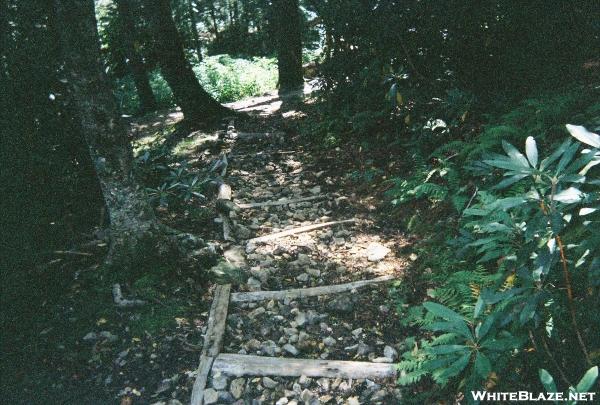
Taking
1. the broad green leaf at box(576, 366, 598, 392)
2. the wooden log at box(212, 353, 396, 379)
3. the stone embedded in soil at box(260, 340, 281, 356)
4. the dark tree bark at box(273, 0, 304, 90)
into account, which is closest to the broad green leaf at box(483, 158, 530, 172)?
the broad green leaf at box(576, 366, 598, 392)

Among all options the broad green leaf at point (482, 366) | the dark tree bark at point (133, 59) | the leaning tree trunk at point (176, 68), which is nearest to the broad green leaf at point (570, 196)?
the broad green leaf at point (482, 366)

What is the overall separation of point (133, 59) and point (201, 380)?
1395cm

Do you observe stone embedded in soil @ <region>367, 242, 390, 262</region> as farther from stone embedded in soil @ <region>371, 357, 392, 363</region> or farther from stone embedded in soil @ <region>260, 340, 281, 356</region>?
stone embedded in soil @ <region>260, 340, 281, 356</region>

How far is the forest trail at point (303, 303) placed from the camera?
10.6ft

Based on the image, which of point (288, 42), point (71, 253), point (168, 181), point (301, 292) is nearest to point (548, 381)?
point (301, 292)

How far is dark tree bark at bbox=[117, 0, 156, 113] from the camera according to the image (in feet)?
43.5

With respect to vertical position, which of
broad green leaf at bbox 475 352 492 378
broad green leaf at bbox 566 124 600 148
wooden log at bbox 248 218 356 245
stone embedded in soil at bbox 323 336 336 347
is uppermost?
broad green leaf at bbox 566 124 600 148

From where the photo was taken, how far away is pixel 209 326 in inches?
149

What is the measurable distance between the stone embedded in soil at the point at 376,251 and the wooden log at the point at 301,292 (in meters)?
0.48

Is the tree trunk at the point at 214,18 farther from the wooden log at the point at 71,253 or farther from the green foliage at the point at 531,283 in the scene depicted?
the green foliage at the point at 531,283

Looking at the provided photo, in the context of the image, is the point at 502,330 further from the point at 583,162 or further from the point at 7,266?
the point at 7,266

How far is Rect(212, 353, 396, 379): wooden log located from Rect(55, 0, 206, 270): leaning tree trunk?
4.90ft

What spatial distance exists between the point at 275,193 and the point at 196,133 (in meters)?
3.91

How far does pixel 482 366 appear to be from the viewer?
2.35 m
